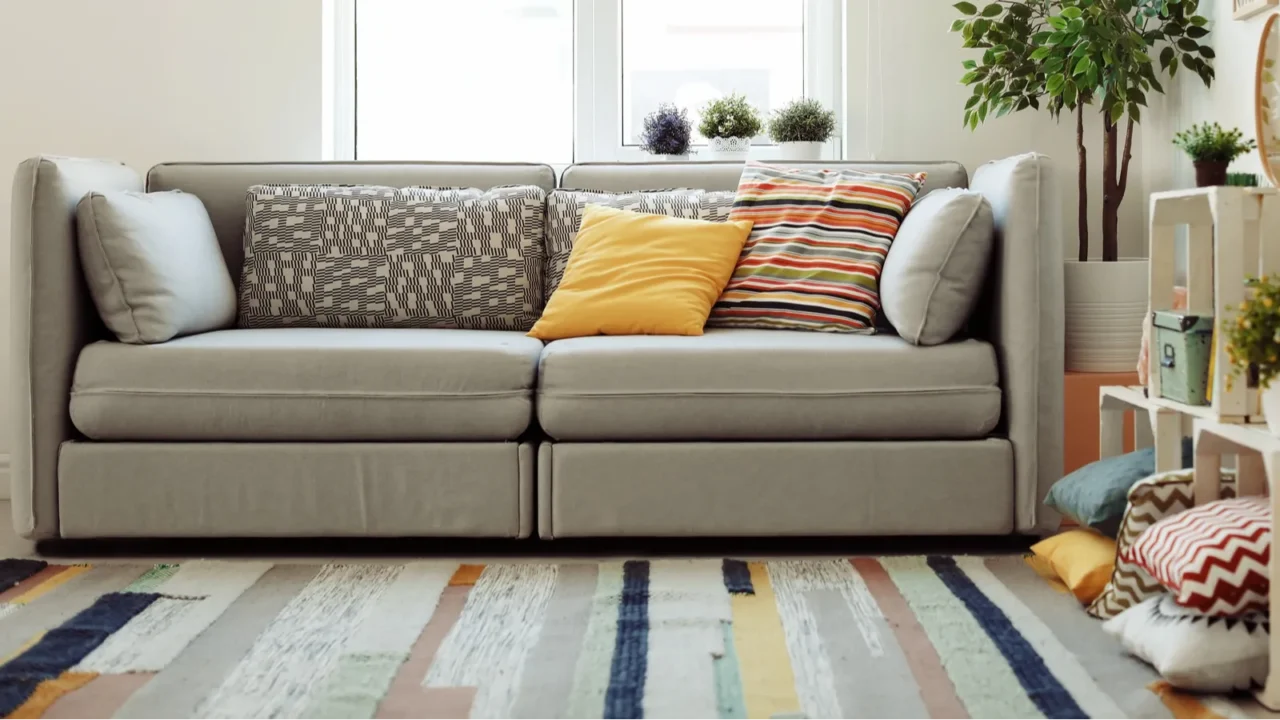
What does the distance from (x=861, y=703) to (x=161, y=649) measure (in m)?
1.03

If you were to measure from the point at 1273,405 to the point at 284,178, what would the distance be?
91.8 inches

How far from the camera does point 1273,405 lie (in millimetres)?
1581

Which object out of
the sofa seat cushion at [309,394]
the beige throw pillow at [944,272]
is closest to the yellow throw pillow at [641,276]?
the sofa seat cushion at [309,394]

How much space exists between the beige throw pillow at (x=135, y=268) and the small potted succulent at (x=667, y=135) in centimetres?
141

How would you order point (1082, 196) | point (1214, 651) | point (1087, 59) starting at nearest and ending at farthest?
point (1214, 651)
point (1087, 59)
point (1082, 196)

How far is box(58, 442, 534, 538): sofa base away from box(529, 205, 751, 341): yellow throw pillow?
0.39 metres

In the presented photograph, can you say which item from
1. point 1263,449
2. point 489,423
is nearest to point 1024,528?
point 1263,449

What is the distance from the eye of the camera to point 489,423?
2273 mm

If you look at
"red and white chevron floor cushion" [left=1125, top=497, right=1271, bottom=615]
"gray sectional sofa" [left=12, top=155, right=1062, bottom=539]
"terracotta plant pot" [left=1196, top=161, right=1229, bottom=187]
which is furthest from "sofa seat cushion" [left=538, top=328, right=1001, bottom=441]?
"red and white chevron floor cushion" [left=1125, top=497, right=1271, bottom=615]

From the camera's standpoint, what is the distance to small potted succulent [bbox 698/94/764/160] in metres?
3.39

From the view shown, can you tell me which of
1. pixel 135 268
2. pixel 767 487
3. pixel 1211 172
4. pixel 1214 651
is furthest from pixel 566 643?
pixel 1211 172

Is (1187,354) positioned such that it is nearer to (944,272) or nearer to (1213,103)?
(944,272)

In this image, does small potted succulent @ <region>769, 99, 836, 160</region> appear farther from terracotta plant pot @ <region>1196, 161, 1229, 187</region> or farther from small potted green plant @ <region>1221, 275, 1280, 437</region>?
small potted green plant @ <region>1221, 275, 1280, 437</region>

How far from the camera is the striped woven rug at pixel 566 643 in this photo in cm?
151
